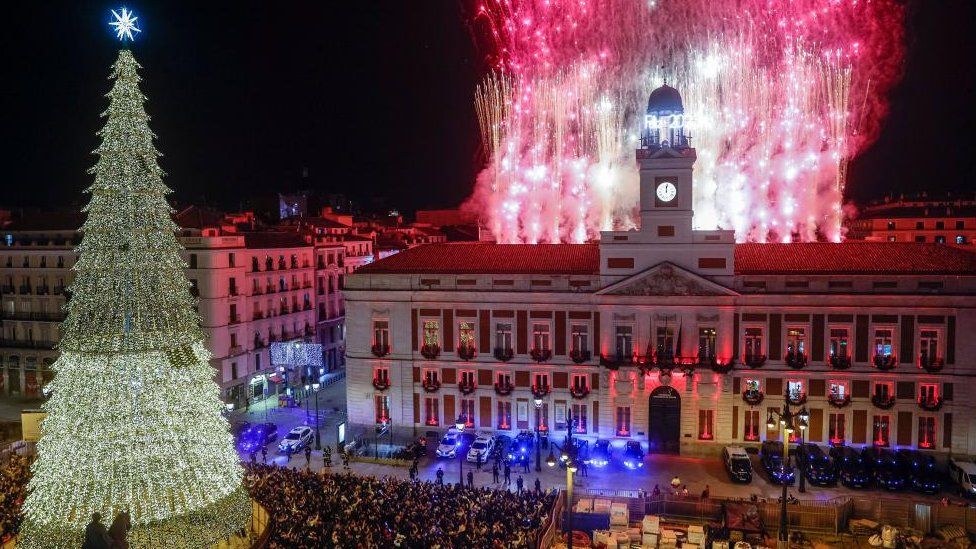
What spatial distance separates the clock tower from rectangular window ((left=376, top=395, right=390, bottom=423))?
17017mm

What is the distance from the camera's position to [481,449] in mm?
41156

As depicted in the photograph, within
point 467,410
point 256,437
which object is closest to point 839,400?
point 467,410

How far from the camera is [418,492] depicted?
1188 inches

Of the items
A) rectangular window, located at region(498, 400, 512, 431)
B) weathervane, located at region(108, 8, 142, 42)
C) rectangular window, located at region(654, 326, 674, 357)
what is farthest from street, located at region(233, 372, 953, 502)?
weathervane, located at region(108, 8, 142, 42)

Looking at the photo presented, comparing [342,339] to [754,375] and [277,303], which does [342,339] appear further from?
[754,375]

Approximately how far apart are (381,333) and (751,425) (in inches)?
976

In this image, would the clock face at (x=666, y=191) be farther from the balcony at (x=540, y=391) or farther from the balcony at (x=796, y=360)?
the balcony at (x=540, y=391)

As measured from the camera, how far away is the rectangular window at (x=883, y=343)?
40.9m

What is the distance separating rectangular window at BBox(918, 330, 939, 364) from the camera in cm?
4034

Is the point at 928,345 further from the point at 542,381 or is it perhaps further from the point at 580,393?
the point at 542,381

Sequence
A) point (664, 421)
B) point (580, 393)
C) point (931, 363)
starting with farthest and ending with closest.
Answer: point (580, 393) < point (664, 421) < point (931, 363)

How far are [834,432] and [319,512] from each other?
3128 cm

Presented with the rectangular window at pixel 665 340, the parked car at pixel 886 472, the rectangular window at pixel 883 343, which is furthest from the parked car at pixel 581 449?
the rectangular window at pixel 883 343

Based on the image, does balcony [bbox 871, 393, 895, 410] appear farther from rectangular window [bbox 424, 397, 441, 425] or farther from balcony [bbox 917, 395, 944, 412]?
rectangular window [bbox 424, 397, 441, 425]
